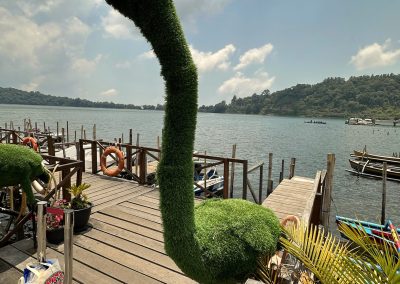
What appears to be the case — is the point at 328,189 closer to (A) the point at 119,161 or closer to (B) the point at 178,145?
(A) the point at 119,161

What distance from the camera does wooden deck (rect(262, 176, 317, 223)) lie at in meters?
7.60

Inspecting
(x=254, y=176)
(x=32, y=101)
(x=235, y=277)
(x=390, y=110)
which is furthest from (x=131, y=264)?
(x=32, y=101)

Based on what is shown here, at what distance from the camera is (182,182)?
7.64ft

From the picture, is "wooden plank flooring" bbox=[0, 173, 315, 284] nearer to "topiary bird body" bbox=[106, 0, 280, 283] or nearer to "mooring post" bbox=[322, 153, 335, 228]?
"topiary bird body" bbox=[106, 0, 280, 283]

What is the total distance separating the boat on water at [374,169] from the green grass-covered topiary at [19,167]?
75.4 ft

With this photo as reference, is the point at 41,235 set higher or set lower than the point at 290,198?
higher

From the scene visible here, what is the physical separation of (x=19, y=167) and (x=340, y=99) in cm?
13679

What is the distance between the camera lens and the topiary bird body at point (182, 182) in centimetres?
195

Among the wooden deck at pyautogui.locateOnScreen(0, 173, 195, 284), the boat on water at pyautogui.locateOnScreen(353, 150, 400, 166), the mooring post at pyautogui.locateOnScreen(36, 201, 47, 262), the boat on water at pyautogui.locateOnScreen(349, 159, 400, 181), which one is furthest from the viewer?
the boat on water at pyautogui.locateOnScreen(353, 150, 400, 166)

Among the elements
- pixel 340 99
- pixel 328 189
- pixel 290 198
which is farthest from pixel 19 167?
pixel 340 99

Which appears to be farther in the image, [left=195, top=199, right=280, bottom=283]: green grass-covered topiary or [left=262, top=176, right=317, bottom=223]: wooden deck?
[left=262, top=176, right=317, bottom=223]: wooden deck

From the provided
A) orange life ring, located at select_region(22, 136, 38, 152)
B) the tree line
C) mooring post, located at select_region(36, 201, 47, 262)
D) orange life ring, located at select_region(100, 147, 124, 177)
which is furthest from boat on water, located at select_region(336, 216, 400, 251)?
the tree line

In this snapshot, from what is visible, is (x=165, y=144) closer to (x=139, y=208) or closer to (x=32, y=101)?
(x=139, y=208)

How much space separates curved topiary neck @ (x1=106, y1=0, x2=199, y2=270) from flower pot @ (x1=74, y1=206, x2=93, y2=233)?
9.07 feet
